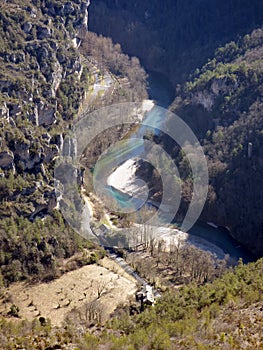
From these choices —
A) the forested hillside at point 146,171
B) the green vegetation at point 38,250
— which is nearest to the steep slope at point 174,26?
the forested hillside at point 146,171

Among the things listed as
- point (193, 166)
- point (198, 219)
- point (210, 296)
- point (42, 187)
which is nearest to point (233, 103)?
point (193, 166)

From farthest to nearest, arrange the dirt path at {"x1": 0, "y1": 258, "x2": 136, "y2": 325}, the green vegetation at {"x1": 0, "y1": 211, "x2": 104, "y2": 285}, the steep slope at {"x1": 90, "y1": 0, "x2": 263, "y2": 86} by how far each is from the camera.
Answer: the steep slope at {"x1": 90, "y1": 0, "x2": 263, "y2": 86}
the green vegetation at {"x1": 0, "y1": 211, "x2": 104, "y2": 285}
the dirt path at {"x1": 0, "y1": 258, "x2": 136, "y2": 325}

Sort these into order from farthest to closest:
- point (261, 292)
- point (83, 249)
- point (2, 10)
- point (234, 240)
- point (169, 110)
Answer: point (169, 110) < point (2, 10) < point (234, 240) < point (83, 249) < point (261, 292)

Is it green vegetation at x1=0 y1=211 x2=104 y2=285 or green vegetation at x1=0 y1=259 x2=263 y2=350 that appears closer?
green vegetation at x1=0 y1=259 x2=263 y2=350

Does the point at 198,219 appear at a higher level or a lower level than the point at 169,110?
lower

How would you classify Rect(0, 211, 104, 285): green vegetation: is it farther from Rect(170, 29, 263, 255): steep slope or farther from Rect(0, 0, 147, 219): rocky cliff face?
Rect(170, 29, 263, 255): steep slope

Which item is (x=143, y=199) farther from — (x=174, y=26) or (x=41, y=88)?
(x=174, y=26)

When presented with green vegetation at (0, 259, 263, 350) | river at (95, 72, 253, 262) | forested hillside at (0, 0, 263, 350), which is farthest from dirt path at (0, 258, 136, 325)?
river at (95, 72, 253, 262)

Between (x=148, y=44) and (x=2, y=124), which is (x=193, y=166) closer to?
(x=2, y=124)

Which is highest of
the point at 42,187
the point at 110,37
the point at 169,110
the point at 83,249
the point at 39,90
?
the point at 110,37
